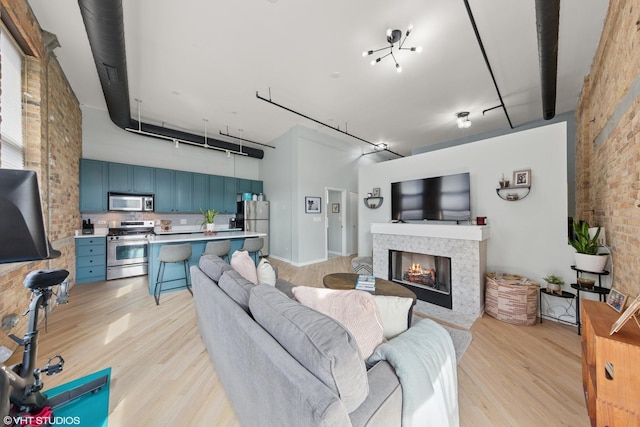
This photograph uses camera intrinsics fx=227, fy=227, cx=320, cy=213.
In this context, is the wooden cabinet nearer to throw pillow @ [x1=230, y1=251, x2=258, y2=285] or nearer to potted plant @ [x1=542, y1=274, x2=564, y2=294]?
potted plant @ [x1=542, y1=274, x2=564, y2=294]

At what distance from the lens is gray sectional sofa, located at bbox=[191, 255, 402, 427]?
74 centimetres

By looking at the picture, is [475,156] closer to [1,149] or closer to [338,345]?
[338,345]

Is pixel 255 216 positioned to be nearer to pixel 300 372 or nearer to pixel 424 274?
pixel 424 274

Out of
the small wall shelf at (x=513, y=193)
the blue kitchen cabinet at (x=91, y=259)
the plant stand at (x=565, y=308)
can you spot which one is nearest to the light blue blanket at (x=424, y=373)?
the plant stand at (x=565, y=308)

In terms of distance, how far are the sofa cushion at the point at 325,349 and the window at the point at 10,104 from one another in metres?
3.10

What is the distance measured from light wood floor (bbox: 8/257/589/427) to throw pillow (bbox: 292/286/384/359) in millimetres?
1004

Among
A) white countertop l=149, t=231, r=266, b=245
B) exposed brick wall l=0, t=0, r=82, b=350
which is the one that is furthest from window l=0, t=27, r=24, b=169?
white countertop l=149, t=231, r=266, b=245

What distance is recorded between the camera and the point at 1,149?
2.11m

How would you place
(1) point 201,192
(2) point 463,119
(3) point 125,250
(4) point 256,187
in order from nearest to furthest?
(3) point 125,250
(2) point 463,119
(1) point 201,192
(4) point 256,187

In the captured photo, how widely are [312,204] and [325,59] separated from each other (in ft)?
11.0

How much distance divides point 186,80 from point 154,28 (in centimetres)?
98

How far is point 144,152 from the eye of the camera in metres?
5.23

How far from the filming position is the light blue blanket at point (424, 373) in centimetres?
97

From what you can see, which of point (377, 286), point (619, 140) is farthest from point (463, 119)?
point (377, 286)
